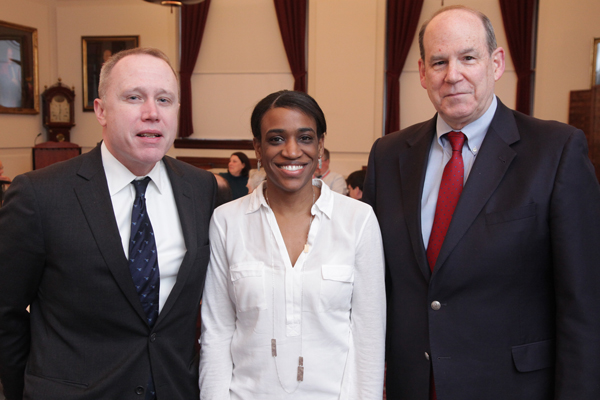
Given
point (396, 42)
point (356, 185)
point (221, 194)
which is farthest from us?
point (396, 42)

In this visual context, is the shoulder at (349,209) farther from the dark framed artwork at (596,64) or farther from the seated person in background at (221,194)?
the dark framed artwork at (596,64)

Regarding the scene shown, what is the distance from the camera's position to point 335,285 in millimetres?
1693

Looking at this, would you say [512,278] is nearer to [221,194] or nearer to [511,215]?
[511,215]

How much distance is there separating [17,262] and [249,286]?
0.72m

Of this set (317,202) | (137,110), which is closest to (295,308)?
(317,202)

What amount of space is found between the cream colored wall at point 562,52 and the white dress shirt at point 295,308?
723cm

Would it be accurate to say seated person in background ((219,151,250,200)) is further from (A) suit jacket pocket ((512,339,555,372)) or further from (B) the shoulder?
(A) suit jacket pocket ((512,339,555,372))

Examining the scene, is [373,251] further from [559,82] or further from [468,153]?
[559,82]

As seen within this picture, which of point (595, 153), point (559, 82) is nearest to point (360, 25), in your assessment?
point (559, 82)

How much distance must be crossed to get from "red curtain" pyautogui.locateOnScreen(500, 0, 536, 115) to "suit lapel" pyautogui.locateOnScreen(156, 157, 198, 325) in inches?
298

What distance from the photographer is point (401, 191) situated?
1.86 metres

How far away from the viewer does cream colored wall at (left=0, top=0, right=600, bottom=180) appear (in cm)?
793

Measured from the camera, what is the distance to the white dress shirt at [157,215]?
5.53ft

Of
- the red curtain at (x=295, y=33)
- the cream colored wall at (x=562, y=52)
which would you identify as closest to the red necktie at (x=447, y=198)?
the cream colored wall at (x=562, y=52)
